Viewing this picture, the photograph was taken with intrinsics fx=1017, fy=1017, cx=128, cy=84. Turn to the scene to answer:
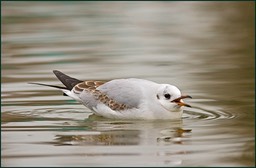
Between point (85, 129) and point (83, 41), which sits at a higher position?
point (83, 41)

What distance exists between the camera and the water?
30.8ft

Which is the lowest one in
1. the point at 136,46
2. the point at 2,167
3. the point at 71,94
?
the point at 2,167

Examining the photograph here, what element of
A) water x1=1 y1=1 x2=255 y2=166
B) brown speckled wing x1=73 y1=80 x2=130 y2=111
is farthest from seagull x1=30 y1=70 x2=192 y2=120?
water x1=1 y1=1 x2=255 y2=166

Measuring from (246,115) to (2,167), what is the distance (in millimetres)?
3463

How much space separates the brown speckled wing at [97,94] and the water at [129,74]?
0.62 ft

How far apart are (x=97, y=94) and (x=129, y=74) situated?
2933 mm

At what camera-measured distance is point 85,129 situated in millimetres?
10641

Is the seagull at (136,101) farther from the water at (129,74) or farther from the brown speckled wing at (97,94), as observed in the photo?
the water at (129,74)

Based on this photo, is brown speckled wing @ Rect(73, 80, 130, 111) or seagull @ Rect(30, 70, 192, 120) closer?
seagull @ Rect(30, 70, 192, 120)

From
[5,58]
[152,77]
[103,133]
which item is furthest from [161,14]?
[103,133]

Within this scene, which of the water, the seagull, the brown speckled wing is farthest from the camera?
the brown speckled wing

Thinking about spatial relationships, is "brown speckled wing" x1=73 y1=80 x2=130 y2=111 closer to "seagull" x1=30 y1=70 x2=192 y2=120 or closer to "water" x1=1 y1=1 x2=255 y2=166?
"seagull" x1=30 y1=70 x2=192 y2=120

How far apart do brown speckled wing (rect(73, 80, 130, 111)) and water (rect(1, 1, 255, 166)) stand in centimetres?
19

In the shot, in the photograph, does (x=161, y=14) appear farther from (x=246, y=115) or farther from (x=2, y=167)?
(x=2, y=167)
